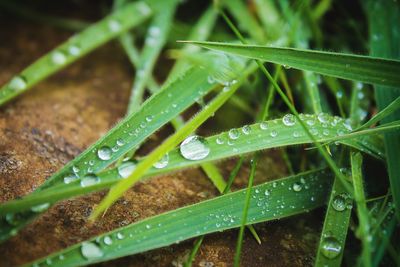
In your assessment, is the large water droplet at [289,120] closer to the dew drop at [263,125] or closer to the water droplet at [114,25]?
the dew drop at [263,125]

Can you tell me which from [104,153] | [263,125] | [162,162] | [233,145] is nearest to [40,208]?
[104,153]

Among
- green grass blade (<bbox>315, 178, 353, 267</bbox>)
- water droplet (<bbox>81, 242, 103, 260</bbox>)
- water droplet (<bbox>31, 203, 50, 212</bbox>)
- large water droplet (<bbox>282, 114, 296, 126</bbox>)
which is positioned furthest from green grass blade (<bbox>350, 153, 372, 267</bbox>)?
water droplet (<bbox>31, 203, 50, 212</bbox>)

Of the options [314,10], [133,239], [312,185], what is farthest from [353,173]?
[314,10]

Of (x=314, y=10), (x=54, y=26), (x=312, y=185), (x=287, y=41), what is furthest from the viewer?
(x=54, y=26)

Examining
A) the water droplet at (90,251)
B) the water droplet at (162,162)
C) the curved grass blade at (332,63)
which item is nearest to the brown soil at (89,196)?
the water droplet at (90,251)

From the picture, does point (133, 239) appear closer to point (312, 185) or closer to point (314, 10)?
point (312, 185)

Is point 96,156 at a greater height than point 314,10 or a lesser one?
lesser

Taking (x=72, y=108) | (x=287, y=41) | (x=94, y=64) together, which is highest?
(x=94, y=64)
